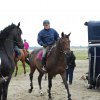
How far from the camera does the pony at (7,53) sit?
10430 mm

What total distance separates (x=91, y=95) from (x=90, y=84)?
1728 mm

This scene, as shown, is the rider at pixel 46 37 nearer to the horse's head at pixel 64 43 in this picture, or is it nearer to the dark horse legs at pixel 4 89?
the horse's head at pixel 64 43

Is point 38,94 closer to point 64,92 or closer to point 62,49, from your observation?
point 64,92

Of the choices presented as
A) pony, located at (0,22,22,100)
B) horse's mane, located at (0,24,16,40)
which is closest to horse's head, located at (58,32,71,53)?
pony, located at (0,22,22,100)

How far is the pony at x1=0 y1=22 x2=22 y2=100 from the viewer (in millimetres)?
10430

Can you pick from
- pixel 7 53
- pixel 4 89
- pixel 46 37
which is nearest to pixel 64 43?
pixel 46 37

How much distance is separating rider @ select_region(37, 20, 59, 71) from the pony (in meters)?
2.38

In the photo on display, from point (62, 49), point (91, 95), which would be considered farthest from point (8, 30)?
point (91, 95)

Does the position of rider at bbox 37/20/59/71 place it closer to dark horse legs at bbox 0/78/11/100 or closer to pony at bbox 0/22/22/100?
pony at bbox 0/22/22/100

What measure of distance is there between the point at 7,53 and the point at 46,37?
291 cm

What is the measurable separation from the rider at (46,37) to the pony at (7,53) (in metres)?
2.38

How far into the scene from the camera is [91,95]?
13.3 metres

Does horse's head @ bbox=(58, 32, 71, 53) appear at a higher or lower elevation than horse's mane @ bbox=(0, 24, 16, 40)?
lower

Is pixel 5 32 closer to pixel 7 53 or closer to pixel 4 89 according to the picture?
pixel 7 53
